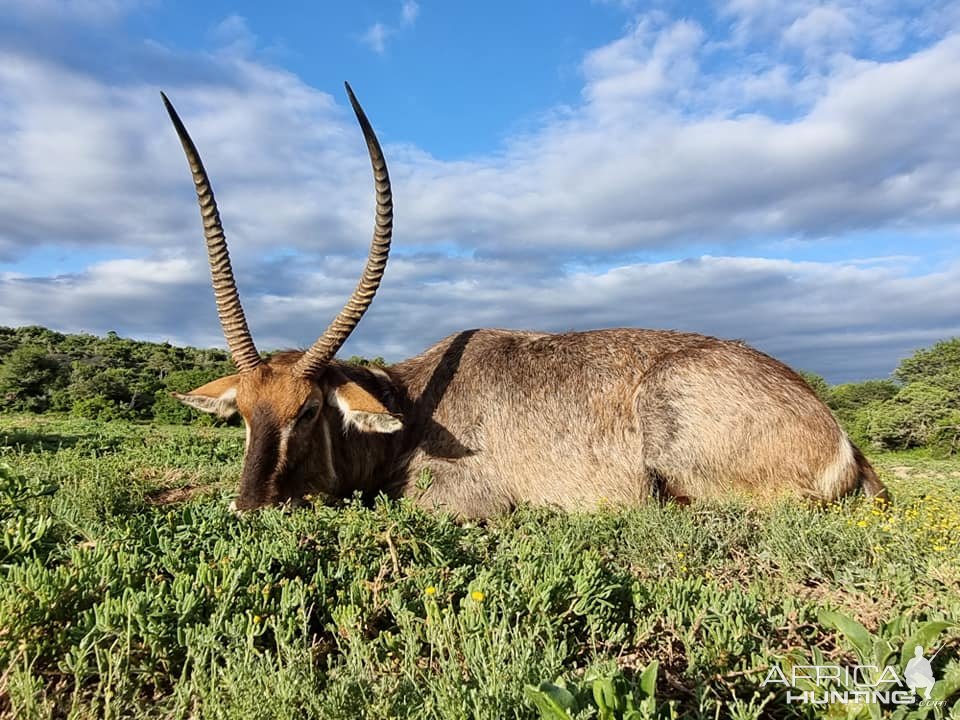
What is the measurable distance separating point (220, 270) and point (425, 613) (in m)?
3.60

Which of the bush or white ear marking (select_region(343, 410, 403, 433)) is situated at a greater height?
the bush

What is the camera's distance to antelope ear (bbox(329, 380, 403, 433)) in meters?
4.91

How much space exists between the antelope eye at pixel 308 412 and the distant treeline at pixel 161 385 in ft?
22.5

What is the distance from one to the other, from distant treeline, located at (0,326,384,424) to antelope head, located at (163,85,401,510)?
6.20 m

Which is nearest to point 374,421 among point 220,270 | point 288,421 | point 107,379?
point 288,421

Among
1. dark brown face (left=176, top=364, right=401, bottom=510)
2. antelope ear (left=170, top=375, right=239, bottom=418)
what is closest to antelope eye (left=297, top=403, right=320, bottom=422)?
dark brown face (left=176, top=364, right=401, bottom=510)

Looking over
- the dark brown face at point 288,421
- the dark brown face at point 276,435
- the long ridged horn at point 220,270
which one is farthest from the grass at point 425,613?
the long ridged horn at point 220,270

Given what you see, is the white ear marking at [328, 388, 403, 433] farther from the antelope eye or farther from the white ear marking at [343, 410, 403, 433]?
the antelope eye

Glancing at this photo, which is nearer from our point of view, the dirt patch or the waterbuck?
the waterbuck

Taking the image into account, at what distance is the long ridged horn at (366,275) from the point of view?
4.86m

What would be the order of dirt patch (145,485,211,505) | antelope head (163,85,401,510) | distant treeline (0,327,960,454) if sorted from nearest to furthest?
antelope head (163,85,401,510), dirt patch (145,485,211,505), distant treeline (0,327,960,454)

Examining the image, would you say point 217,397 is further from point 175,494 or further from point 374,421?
point 175,494

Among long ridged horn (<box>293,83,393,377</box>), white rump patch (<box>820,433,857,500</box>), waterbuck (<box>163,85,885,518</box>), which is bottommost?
white rump patch (<box>820,433,857,500</box>)

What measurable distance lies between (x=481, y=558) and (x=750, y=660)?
1423 millimetres
